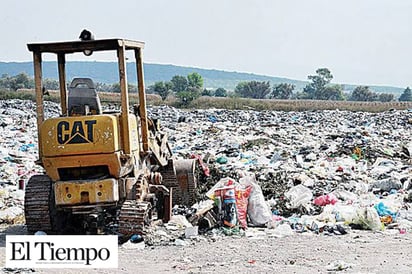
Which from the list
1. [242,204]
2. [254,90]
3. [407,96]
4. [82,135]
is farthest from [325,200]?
[407,96]

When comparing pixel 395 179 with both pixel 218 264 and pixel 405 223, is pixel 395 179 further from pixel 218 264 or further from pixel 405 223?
pixel 218 264

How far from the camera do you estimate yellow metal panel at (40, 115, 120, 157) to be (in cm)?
611

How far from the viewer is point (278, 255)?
5801mm

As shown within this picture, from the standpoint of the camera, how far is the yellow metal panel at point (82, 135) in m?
6.11

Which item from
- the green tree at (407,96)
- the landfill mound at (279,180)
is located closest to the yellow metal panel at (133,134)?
the landfill mound at (279,180)

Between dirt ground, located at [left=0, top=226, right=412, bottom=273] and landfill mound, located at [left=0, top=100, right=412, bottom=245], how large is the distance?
0.26 m

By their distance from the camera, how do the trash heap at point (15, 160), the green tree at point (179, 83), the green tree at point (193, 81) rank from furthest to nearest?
the green tree at point (193, 81), the green tree at point (179, 83), the trash heap at point (15, 160)

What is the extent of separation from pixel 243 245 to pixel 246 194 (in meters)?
1.04

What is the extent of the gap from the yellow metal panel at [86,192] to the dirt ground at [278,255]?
0.50 m

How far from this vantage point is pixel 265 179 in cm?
950

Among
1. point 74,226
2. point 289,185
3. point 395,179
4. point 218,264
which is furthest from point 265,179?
point 218,264

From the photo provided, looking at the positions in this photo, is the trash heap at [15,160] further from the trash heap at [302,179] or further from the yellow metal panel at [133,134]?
the trash heap at [302,179]

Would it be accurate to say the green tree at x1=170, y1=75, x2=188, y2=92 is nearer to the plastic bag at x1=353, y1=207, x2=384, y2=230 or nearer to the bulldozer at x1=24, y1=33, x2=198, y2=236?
the bulldozer at x1=24, y1=33, x2=198, y2=236

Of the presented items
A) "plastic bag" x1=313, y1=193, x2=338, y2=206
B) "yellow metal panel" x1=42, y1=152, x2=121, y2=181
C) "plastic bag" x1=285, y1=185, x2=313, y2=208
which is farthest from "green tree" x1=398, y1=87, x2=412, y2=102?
"yellow metal panel" x1=42, y1=152, x2=121, y2=181
